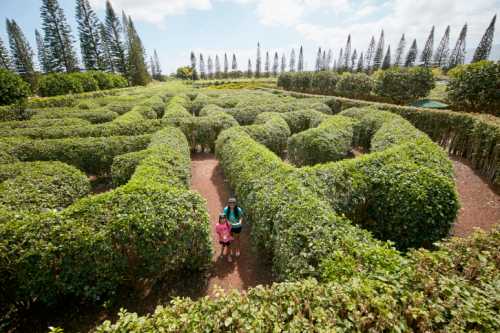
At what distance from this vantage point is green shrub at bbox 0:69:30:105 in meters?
19.4

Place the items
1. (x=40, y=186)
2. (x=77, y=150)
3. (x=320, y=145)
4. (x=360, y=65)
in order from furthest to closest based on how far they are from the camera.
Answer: (x=360, y=65), (x=320, y=145), (x=77, y=150), (x=40, y=186)

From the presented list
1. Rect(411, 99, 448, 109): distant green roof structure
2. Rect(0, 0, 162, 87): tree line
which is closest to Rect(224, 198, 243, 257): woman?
Rect(411, 99, 448, 109): distant green roof structure

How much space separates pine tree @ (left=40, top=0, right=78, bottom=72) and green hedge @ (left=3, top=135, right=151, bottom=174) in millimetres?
48880

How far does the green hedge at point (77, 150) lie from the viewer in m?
10.7

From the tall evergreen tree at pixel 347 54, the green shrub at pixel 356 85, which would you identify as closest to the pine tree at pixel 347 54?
the tall evergreen tree at pixel 347 54

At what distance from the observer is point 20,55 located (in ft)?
156

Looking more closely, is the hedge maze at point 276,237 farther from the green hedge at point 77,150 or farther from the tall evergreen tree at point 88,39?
the tall evergreen tree at point 88,39

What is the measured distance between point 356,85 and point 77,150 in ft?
119

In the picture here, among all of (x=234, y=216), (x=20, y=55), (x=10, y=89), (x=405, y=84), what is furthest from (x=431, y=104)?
(x=20, y=55)

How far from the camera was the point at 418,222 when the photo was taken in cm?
606

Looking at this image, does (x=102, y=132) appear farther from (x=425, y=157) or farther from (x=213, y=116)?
(x=425, y=157)

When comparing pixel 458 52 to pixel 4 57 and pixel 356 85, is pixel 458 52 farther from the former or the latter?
pixel 4 57

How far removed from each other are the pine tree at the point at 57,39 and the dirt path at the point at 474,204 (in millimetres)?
64291

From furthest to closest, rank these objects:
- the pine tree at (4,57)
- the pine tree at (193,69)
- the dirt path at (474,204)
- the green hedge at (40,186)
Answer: the pine tree at (193,69) < the pine tree at (4,57) < the dirt path at (474,204) < the green hedge at (40,186)
